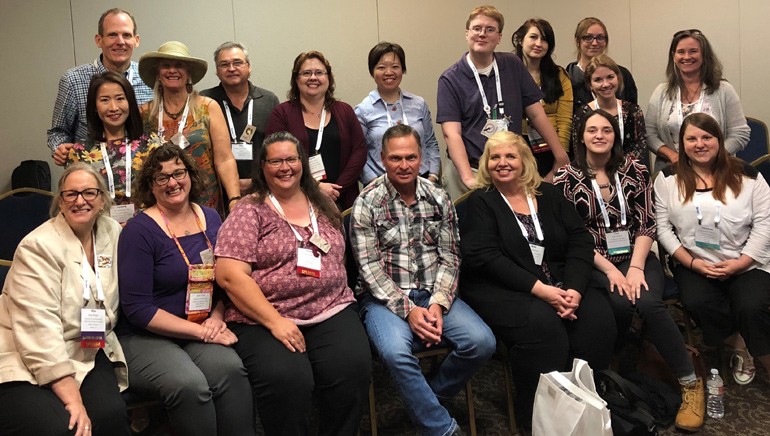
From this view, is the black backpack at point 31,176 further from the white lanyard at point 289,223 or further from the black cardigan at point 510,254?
the black cardigan at point 510,254

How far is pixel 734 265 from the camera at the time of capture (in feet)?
10.5

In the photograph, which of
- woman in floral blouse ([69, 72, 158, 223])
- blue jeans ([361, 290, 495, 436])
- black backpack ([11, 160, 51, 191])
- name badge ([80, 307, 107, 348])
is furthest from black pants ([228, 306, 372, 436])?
black backpack ([11, 160, 51, 191])

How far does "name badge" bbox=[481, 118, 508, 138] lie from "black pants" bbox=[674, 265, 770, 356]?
1.21 meters

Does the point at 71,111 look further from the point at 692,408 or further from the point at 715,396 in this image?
the point at 715,396

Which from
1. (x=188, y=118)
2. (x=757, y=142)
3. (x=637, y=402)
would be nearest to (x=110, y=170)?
(x=188, y=118)

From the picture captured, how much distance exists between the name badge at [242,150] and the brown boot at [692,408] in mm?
2457

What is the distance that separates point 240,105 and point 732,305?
2.76 metres

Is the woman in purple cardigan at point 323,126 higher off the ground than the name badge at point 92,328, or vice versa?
the woman in purple cardigan at point 323,126

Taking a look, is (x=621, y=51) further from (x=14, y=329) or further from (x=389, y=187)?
(x=14, y=329)

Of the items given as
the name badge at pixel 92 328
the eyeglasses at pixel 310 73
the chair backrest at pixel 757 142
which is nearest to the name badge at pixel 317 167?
the eyeglasses at pixel 310 73

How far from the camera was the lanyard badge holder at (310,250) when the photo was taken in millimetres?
2693

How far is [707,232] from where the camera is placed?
3299 mm

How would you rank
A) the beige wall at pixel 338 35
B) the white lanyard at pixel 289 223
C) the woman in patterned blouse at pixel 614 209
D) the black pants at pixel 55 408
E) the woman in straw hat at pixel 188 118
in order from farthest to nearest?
the beige wall at pixel 338 35
the woman in straw hat at pixel 188 118
the woman in patterned blouse at pixel 614 209
the white lanyard at pixel 289 223
the black pants at pixel 55 408

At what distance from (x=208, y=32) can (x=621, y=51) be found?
358 centimetres
